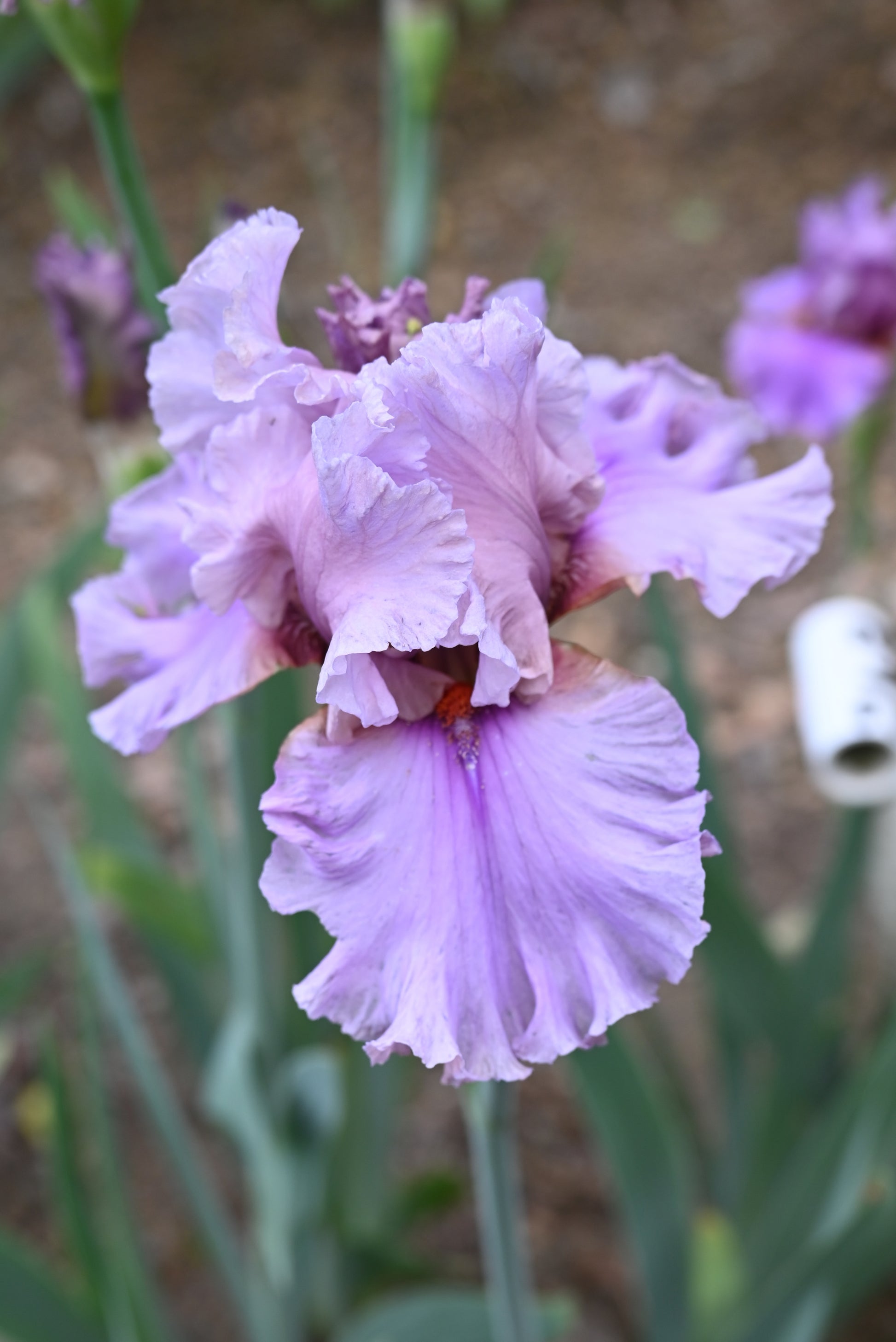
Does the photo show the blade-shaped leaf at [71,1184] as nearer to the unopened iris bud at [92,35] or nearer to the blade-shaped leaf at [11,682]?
the blade-shaped leaf at [11,682]

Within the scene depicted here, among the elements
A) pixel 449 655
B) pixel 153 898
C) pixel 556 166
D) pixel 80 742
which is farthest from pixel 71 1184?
pixel 556 166

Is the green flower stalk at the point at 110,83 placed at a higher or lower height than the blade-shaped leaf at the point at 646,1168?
higher

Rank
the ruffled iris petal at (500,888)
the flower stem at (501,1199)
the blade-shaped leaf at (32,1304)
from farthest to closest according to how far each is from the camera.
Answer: the blade-shaped leaf at (32,1304)
the flower stem at (501,1199)
the ruffled iris petal at (500,888)

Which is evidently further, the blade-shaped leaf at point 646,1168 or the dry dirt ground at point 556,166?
the dry dirt ground at point 556,166

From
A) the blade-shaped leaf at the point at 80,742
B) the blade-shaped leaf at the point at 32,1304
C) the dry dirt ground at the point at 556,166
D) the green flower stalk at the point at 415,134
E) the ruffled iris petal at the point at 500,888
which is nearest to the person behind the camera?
the ruffled iris petal at the point at 500,888

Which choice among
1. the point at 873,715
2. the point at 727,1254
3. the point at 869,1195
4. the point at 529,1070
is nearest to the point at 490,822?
the point at 529,1070

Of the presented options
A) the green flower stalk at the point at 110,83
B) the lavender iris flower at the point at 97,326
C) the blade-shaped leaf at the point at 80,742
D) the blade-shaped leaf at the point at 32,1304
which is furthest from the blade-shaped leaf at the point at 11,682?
the green flower stalk at the point at 110,83

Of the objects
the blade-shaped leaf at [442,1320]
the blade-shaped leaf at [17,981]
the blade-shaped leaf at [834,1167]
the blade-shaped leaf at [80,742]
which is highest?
the blade-shaped leaf at [80,742]
